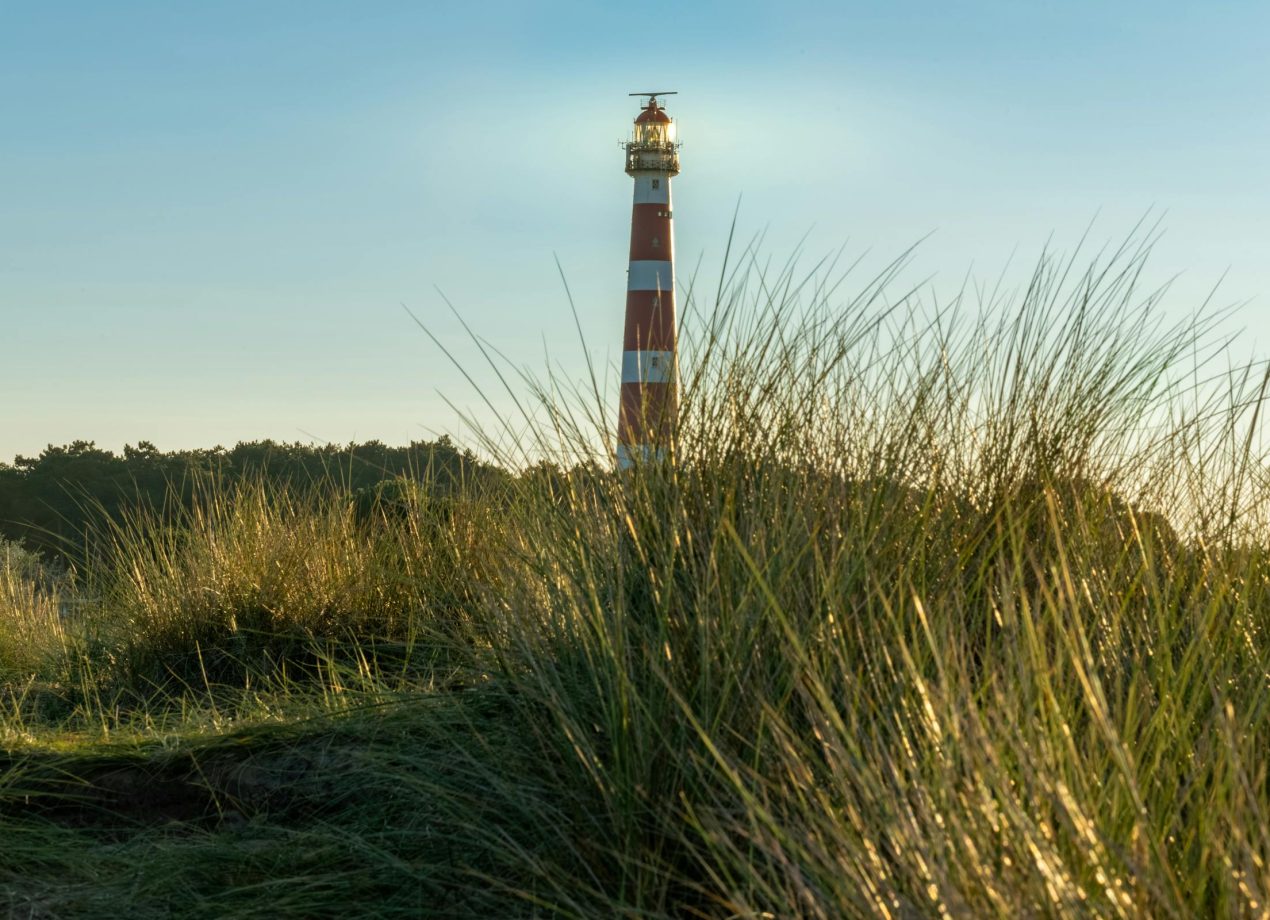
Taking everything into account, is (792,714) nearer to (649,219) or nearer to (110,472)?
(649,219)

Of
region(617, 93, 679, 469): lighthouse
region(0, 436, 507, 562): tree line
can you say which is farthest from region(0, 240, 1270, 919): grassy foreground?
region(0, 436, 507, 562): tree line

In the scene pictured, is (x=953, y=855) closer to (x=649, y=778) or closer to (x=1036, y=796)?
(x=1036, y=796)

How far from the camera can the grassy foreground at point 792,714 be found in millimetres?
1400

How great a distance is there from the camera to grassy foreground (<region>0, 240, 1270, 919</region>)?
1.40m

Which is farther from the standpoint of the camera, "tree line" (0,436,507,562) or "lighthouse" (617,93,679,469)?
"lighthouse" (617,93,679,469)

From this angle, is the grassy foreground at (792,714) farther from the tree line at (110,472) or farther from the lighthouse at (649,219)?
the tree line at (110,472)

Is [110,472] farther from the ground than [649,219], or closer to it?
closer to it

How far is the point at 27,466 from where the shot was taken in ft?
58.5

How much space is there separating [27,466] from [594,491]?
57.2 ft

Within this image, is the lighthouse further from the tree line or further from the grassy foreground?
the grassy foreground

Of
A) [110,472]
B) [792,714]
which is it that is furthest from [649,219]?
[792,714]

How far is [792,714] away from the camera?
202 centimetres

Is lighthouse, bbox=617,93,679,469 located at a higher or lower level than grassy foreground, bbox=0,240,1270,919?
higher

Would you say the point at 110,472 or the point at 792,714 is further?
the point at 110,472
